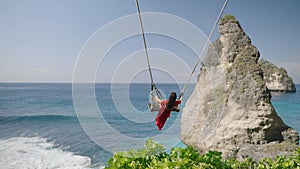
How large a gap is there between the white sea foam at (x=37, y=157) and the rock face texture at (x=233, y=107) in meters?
5.58

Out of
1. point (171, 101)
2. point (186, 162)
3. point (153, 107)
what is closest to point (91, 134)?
point (153, 107)

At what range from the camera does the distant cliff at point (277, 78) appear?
2032 inches

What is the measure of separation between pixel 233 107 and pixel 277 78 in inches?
2024

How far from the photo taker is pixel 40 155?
11.9 metres

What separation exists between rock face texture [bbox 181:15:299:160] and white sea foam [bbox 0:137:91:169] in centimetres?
558

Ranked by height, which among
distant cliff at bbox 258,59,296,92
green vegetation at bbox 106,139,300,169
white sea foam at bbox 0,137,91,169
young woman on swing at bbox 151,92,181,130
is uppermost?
distant cliff at bbox 258,59,296,92

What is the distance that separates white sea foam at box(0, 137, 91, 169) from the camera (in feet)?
34.3

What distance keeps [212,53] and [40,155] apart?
10080 mm

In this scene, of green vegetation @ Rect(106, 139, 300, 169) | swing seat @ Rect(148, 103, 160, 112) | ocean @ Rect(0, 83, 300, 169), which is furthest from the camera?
ocean @ Rect(0, 83, 300, 169)

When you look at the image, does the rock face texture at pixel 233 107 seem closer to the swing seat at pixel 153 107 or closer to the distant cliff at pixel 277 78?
the swing seat at pixel 153 107

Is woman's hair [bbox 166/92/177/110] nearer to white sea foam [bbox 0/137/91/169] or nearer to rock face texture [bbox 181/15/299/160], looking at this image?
rock face texture [bbox 181/15/299/160]

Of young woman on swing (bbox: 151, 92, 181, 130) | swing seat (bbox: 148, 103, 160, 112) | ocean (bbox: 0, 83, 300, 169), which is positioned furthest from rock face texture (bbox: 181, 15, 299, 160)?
young woman on swing (bbox: 151, 92, 181, 130)

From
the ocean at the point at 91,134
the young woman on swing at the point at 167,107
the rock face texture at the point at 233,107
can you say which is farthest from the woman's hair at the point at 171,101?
the rock face texture at the point at 233,107

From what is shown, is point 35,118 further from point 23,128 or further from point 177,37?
point 177,37
